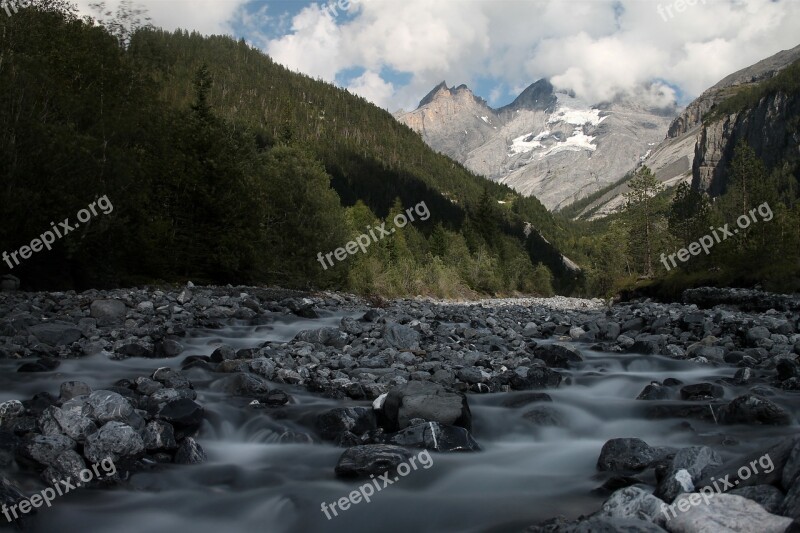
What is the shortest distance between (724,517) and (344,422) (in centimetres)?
439

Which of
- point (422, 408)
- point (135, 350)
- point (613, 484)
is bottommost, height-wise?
point (613, 484)

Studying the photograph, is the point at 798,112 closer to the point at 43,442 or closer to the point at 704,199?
the point at 704,199

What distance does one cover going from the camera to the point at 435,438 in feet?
22.0

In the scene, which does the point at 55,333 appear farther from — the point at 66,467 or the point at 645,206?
the point at 645,206

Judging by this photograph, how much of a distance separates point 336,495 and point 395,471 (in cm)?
70

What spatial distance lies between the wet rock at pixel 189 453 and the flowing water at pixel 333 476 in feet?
→ 0.39

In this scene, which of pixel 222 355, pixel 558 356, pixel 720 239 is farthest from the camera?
pixel 720 239

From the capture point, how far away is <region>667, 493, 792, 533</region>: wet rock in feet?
11.5

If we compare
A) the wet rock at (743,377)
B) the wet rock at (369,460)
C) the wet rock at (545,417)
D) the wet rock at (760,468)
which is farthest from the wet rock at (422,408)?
the wet rock at (743,377)

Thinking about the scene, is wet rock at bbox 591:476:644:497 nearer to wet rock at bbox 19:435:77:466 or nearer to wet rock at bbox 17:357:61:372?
wet rock at bbox 19:435:77:466

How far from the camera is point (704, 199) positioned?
6306 cm

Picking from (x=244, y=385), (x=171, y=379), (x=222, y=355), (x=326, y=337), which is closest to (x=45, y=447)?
(x=171, y=379)

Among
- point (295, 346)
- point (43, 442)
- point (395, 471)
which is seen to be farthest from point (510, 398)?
point (43, 442)

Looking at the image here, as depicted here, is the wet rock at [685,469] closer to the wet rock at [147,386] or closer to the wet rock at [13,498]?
the wet rock at [13,498]
